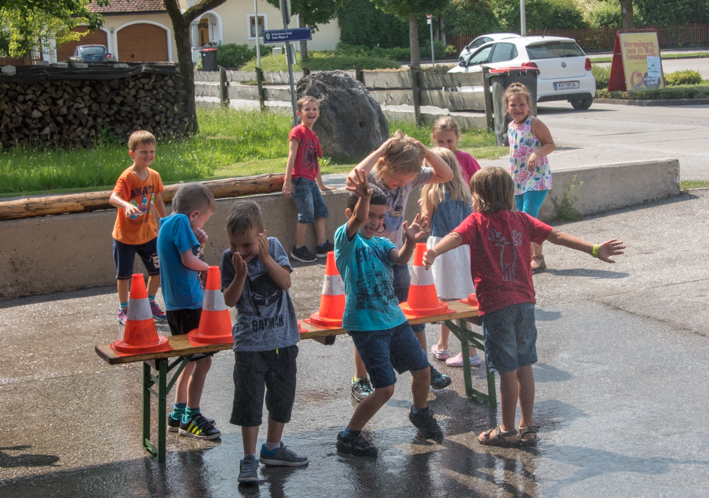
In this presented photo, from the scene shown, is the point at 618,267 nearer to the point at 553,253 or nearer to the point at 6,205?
the point at 553,253

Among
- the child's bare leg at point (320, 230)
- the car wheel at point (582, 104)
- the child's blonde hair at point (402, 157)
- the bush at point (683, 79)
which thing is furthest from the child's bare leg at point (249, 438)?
the bush at point (683, 79)

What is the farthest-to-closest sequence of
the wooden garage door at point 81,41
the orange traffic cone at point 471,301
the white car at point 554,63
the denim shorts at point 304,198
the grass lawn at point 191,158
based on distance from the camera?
the wooden garage door at point 81,41
the white car at point 554,63
the grass lawn at point 191,158
the denim shorts at point 304,198
the orange traffic cone at point 471,301

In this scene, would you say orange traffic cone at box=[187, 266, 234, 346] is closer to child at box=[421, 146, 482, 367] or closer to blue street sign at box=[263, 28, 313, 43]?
child at box=[421, 146, 482, 367]

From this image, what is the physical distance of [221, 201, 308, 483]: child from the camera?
383 cm

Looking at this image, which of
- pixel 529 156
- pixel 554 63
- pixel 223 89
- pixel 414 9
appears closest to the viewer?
pixel 529 156

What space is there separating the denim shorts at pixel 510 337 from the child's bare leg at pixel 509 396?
0.13 ft

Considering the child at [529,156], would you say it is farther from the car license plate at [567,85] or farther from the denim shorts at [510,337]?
the car license plate at [567,85]

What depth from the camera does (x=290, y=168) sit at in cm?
815

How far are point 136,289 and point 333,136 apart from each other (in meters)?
9.14

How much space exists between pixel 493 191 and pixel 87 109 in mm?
12705

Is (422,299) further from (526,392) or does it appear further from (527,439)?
(527,439)

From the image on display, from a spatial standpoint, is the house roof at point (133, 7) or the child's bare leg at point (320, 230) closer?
the child's bare leg at point (320, 230)

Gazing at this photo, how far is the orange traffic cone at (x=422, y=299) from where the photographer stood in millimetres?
4770

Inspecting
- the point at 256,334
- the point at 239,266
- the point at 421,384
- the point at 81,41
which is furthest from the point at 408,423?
the point at 81,41
